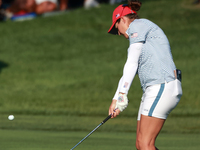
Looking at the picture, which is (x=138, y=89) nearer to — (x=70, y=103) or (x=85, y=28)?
(x=70, y=103)

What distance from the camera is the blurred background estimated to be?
8031 millimetres

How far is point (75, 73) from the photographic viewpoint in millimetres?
19422

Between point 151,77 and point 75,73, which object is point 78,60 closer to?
point 75,73

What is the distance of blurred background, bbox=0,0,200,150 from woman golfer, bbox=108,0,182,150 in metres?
2.43

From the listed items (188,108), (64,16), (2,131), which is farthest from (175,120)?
(64,16)

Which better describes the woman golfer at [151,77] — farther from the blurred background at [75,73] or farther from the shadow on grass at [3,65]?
the shadow on grass at [3,65]

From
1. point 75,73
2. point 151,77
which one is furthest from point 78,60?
point 151,77

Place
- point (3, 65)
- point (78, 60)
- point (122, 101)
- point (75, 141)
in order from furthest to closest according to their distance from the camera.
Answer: point (78, 60) < point (3, 65) < point (75, 141) < point (122, 101)

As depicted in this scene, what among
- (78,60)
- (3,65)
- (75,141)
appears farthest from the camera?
(78,60)

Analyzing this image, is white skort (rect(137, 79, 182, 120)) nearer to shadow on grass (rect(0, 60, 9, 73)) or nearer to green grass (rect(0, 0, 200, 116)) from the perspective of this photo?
green grass (rect(0, 0, 200, 116))

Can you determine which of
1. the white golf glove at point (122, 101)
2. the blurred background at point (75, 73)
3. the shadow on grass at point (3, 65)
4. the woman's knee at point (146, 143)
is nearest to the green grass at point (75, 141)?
the blurred background at point (75, 73)

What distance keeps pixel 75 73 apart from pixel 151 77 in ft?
50.4

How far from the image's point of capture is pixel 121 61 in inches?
845

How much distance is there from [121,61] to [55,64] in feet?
11.5
